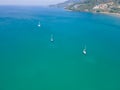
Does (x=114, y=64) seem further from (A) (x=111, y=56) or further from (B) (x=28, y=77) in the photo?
(B) (x=28, y=77)

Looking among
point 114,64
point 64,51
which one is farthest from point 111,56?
point 64,51

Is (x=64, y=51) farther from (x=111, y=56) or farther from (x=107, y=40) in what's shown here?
(x=107, y=40)

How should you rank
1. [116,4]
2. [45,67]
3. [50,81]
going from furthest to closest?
[116,4] → [45,67] → [50,81]

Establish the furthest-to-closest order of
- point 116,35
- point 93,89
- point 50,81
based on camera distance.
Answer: point 116,35 → point 50,81 → point 93,89

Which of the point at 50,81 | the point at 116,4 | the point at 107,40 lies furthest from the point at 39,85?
the point at 116,4

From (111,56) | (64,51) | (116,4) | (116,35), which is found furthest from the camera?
(116,4)

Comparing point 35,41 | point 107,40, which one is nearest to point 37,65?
point 35,41

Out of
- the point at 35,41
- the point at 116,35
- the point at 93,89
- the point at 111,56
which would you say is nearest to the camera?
the point at 93,89

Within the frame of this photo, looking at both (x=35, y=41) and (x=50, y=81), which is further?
(x=35, y=41)

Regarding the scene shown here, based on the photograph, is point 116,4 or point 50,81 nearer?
point 50,81
